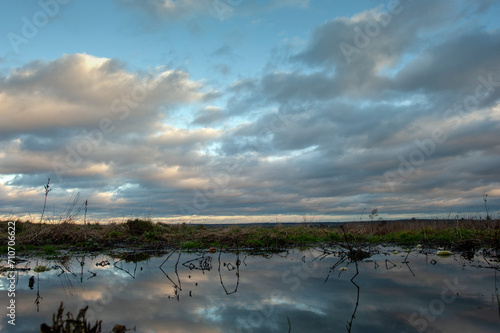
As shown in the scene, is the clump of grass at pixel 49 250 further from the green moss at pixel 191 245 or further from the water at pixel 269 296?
the green moss at pixel 191 245

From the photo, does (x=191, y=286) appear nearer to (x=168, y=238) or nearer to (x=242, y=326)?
(x=242, y=326)

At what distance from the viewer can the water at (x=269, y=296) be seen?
3.46 meters

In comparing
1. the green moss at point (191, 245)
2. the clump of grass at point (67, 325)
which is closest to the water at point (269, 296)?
the clump of grass at point (67, 325)

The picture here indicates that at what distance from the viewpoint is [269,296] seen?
4.57 m

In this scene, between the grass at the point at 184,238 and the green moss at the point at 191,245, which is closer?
the grass at the point at 184,238

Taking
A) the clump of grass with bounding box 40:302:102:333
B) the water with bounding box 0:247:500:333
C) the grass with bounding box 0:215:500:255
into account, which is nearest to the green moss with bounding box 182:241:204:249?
the grass with bounding box 0:215:500:255

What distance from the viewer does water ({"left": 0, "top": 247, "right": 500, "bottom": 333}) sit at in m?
3.46

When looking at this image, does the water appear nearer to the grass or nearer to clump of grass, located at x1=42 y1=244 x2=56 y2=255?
clump of grass, located at x1=42 y1=244 x2=56 y2=255

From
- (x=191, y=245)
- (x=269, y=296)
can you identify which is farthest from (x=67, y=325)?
(x=191, y=245)

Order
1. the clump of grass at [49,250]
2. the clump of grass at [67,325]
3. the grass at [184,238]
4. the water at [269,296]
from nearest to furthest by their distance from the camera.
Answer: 1. the clump of grass at [67,325]
2. the water at [269,296]
3. the clump of grass at [49,250]
4. the grass at [184,238]

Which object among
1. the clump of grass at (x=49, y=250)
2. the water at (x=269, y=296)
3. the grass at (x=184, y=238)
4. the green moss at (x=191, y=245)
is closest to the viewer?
the water at (x=269, y=296)

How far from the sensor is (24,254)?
9.50 metres

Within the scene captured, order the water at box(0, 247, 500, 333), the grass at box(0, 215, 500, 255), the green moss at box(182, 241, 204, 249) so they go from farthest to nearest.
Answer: the green moss at box(182, 241, 204, 249) → the grass at box(0, 215, 500, 255) → the water at box(0, 247, 500, 333)

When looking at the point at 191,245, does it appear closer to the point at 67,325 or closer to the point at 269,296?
the point at 269,296
